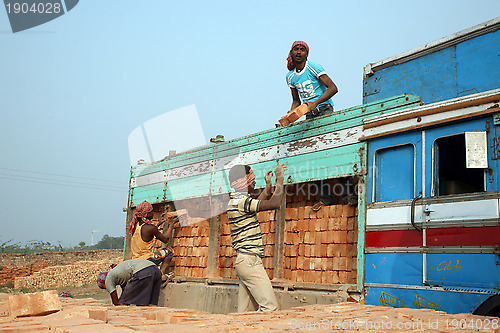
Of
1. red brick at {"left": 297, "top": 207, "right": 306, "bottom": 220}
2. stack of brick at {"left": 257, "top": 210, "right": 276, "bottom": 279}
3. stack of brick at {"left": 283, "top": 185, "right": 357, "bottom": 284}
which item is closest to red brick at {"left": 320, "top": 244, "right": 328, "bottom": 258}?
stack of brick at {"left": 283, "top": 185, "right": 357, "bottom": 284}

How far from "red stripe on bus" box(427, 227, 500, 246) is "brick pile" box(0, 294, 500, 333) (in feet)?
2.97

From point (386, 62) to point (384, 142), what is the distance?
1.50 m

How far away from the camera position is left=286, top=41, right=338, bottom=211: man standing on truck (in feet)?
21.1

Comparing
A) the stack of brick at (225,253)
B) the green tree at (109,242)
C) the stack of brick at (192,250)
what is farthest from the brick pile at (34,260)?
the green tree at (109,242)

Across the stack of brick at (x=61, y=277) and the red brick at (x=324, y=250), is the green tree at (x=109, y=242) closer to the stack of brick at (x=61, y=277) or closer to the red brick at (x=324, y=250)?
the stack of brick at (x=61, y=277)

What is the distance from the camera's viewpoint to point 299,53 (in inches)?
267

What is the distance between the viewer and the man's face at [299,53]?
6770 mm

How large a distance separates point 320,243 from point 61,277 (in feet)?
56.2

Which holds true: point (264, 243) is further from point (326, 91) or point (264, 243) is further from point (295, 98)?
point (326, 91)

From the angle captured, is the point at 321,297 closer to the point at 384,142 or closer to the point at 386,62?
the point at 384,142

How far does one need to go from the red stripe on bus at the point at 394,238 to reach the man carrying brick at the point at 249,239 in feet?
3.60

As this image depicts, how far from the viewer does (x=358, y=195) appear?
5.61 m

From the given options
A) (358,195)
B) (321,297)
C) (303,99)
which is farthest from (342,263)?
(303,99)

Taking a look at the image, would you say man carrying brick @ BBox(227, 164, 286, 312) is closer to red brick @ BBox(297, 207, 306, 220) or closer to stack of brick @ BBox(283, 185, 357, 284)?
stack of brick @ BBox(283, 185, 357, 284)
